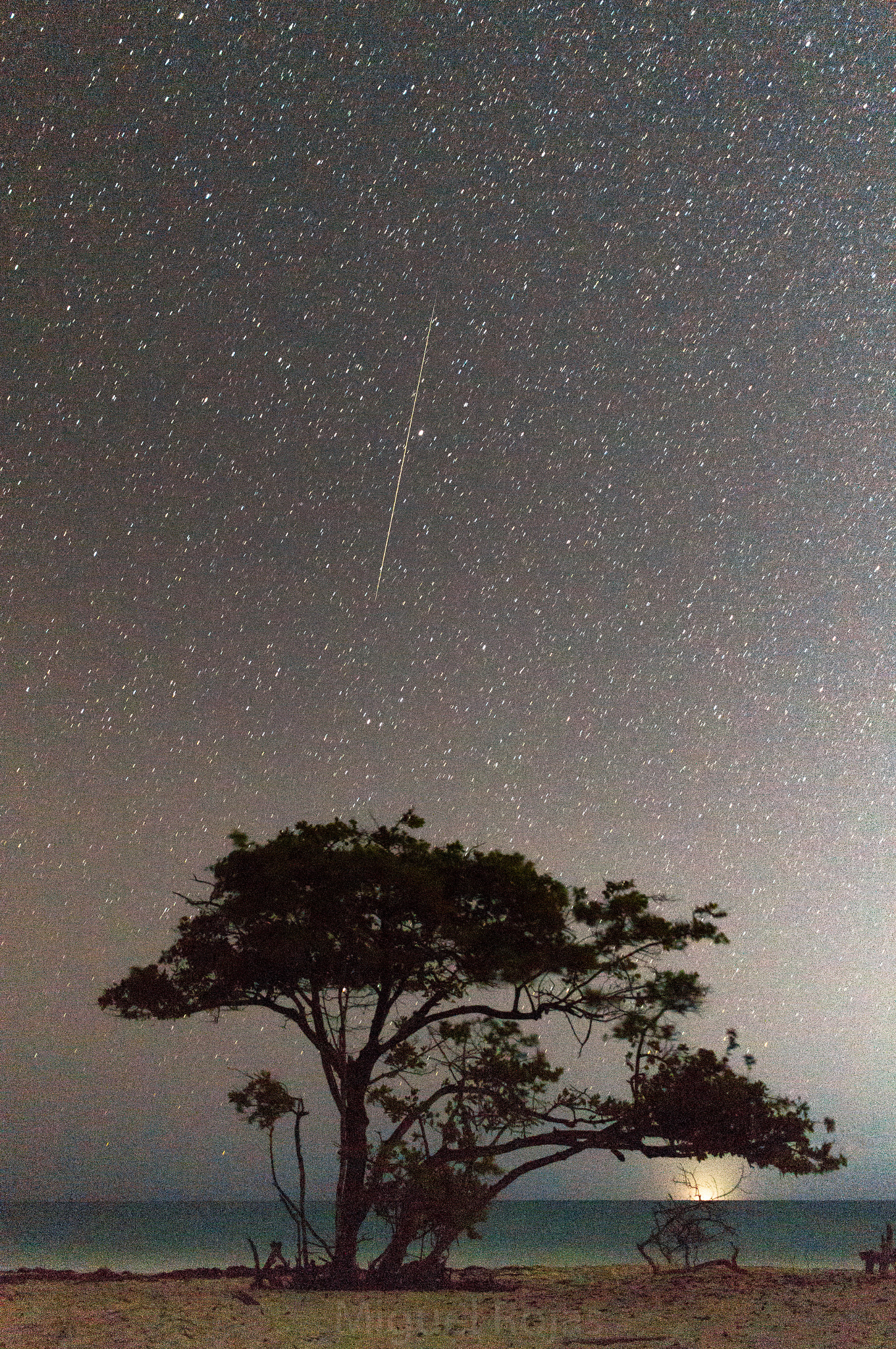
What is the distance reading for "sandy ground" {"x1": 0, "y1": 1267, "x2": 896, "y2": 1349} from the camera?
9.72m

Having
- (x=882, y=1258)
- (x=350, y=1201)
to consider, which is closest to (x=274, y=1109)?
(x=350, y=1201)

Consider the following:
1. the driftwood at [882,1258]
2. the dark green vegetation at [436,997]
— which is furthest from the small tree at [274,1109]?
the driftwood at [882,1258]

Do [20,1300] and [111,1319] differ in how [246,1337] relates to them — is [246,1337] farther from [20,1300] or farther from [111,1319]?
[20,1300]

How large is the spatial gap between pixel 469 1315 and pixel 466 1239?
44278mm

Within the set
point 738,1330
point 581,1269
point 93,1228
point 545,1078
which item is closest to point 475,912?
point 545,1078

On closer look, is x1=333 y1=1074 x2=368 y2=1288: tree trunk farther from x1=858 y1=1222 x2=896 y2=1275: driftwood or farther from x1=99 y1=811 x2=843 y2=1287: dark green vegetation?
x1=858 y1=1222 x2=896 y2=1275: driftwood

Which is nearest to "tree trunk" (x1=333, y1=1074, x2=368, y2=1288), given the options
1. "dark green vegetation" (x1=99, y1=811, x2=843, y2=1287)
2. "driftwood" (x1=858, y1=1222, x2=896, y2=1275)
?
"dark green vegetation" (x1=99, y1=811, x2=843, y2=1287)

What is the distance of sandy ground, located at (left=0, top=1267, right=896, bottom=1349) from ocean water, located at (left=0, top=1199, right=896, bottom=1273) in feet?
5.04

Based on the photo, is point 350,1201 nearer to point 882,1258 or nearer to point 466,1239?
point 882,1258

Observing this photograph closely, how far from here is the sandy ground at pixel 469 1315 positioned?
31.9ft

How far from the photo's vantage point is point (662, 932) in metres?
14.8

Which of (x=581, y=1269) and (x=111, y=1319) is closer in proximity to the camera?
(x=111, y=1319)

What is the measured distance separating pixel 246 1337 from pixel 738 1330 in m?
4.37

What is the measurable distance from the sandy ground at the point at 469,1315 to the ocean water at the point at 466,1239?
1.54 meters
